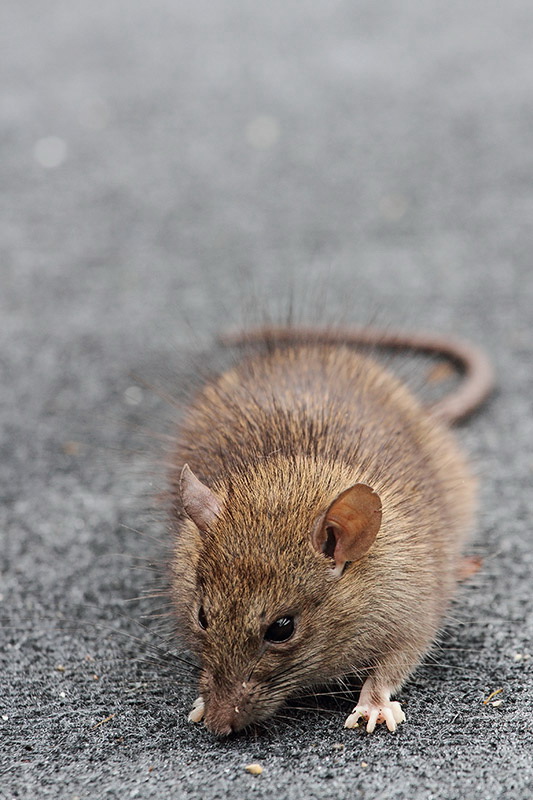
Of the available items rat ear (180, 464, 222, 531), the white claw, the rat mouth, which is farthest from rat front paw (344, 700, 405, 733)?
rat ear (180, 464, 222, 531)

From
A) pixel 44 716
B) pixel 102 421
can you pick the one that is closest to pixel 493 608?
pixel 44 716

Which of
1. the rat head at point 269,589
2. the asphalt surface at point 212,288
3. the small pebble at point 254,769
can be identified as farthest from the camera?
the asphalt surface at point 212,288

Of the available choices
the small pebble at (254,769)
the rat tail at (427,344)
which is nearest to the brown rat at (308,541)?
the small pebble at (254,769)

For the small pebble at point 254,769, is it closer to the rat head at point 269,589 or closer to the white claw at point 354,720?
the rat head at point 269,589

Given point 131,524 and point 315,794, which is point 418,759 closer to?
point 315,794

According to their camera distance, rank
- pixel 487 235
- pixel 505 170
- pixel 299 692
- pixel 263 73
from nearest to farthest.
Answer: pixel 299 692 < pixel 487 235 < pixel 505 170 < pixel 263 73

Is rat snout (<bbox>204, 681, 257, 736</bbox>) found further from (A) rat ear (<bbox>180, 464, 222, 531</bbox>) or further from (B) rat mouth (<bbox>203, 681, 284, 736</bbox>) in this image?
(A) rat ear (<bbox>180, 464, 222, 531</bbox>)

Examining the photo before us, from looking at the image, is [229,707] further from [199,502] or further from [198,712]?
[199,502]
